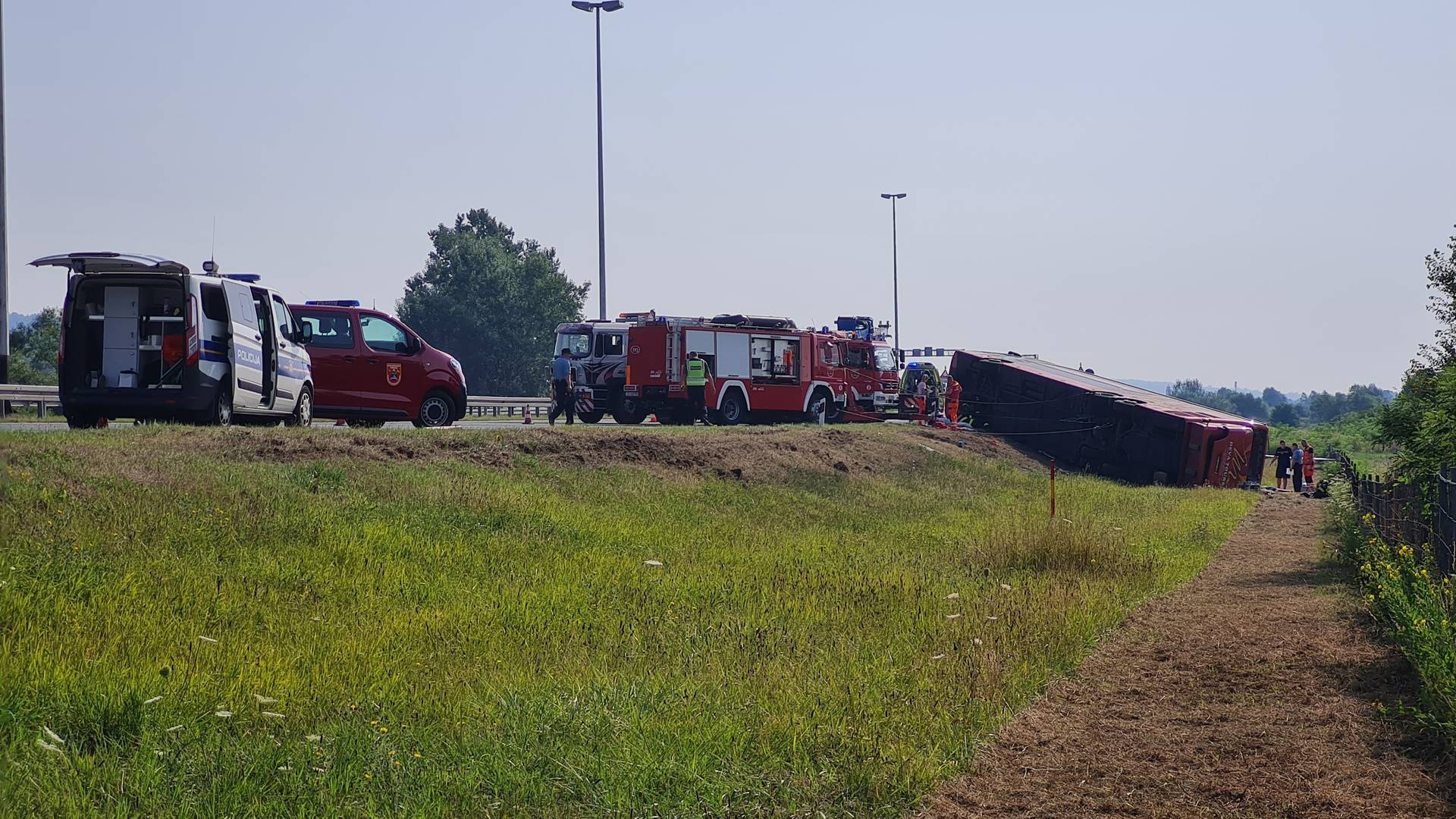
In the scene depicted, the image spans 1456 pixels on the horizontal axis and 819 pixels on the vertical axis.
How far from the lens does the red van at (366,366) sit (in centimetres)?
1975

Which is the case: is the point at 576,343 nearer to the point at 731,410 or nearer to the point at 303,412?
the point at 731,410

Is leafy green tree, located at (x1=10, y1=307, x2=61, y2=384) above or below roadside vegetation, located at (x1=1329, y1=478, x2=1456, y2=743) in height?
above

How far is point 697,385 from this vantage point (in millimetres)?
29984

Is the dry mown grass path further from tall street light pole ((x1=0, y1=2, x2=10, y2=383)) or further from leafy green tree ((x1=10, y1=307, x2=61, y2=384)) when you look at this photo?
leafy green tree ((x1=10, y1=307, x2=61, y2=384))

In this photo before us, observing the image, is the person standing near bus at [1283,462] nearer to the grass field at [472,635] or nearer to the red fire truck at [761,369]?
the red fire truck at [761,369]

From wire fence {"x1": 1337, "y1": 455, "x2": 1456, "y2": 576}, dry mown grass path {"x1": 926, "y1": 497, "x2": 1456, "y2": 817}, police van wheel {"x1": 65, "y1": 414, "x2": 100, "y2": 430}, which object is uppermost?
police van wheel {"x1": 65, "y1": 414, "x2": 100, "y2": 430}

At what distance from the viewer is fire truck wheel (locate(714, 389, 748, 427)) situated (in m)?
31.6

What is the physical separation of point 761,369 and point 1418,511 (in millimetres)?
20438

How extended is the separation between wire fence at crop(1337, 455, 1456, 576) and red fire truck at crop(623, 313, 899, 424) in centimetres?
1617

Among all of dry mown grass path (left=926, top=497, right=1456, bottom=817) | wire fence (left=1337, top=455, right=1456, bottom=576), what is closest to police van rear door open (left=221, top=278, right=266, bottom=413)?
dry mown grass path (left=926, top=497, right=1456, bottom=817)

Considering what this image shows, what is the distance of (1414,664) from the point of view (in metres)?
8.29

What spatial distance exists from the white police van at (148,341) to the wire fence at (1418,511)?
1260 centimetres

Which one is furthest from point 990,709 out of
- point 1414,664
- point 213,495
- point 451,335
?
point 451,335

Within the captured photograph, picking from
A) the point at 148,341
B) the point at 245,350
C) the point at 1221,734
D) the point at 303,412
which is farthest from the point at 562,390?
the point at 1221,734
